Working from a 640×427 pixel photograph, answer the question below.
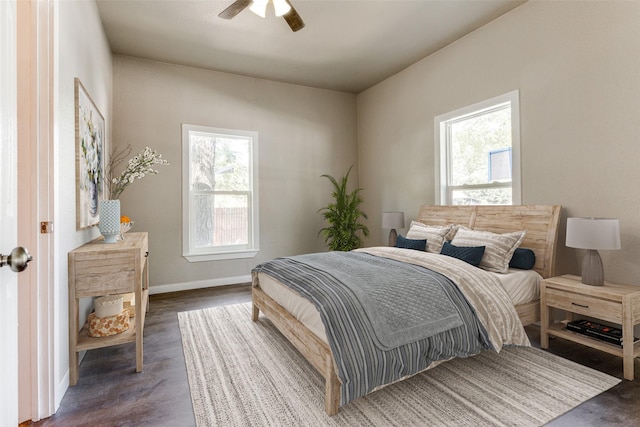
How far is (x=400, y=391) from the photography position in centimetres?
204

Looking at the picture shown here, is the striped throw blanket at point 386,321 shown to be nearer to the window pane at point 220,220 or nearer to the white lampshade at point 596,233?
the white lampshade at point 596,233

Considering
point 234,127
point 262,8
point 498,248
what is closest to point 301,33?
point 262,8

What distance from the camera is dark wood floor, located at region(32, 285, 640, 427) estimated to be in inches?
70.1

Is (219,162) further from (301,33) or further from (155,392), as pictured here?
(155,392)

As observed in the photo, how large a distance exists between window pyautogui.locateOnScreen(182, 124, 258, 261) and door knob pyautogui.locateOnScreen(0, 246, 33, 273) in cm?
376

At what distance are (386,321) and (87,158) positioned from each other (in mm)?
2633

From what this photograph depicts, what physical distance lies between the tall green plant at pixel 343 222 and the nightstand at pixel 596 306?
2.82m

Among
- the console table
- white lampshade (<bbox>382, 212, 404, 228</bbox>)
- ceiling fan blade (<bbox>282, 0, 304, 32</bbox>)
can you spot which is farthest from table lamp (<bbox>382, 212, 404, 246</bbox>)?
the console table

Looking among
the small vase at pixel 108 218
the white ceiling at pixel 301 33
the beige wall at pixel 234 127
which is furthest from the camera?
the beige wall at pixel 234 127

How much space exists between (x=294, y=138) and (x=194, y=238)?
85.3 inches

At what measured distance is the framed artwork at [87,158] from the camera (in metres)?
2.38

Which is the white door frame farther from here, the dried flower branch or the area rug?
the dried flower branch

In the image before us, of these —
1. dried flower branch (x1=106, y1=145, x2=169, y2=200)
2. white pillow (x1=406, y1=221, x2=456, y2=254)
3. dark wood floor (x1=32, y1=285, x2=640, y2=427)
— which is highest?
dried flower branch (x1=106, y1=145, x2=169, y2=200)

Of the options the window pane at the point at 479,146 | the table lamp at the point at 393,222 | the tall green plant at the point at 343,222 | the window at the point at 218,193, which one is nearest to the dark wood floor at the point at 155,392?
the window pane at the point at 479,146
